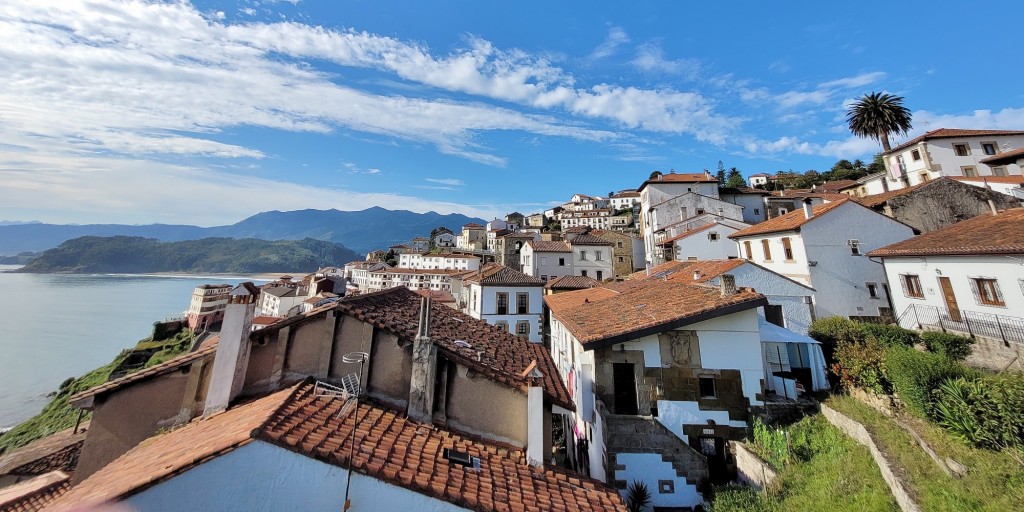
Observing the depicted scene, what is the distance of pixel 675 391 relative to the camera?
9.66m

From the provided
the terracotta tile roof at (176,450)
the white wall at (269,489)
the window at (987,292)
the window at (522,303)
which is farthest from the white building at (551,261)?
the white wall at (269,489)

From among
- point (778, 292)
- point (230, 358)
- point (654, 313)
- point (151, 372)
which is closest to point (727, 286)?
point (654, 313)

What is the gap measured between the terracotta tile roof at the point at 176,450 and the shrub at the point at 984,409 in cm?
1162

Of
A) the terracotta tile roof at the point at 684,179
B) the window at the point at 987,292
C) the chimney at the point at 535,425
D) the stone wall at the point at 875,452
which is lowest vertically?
the stone wall at the point at 875,452

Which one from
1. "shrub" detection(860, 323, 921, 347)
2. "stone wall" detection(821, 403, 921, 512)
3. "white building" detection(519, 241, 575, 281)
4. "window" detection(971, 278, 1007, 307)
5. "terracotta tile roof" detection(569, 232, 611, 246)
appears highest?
"terracotta tile roof" detection(569, 232, 611, 246)

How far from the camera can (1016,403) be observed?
5.98 meters

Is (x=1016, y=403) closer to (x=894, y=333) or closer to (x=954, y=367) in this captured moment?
(x=954, y=367)

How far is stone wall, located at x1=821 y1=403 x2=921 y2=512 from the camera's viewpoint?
6.16 meters

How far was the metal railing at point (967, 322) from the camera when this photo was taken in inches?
510

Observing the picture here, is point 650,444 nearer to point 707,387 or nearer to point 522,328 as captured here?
point 707,387

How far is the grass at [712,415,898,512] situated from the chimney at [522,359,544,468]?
469 cm

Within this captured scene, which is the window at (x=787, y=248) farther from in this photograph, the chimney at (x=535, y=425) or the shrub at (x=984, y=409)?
the chimney at (x=535, y=425)

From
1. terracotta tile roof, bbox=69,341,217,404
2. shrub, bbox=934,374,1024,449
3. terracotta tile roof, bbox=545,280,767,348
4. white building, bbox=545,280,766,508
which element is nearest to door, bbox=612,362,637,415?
white building, bbox=545,280,766,508

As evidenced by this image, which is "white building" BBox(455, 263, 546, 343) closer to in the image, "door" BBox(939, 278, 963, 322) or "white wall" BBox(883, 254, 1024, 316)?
"white wall" BBox(883, 254, 1024, 316)
